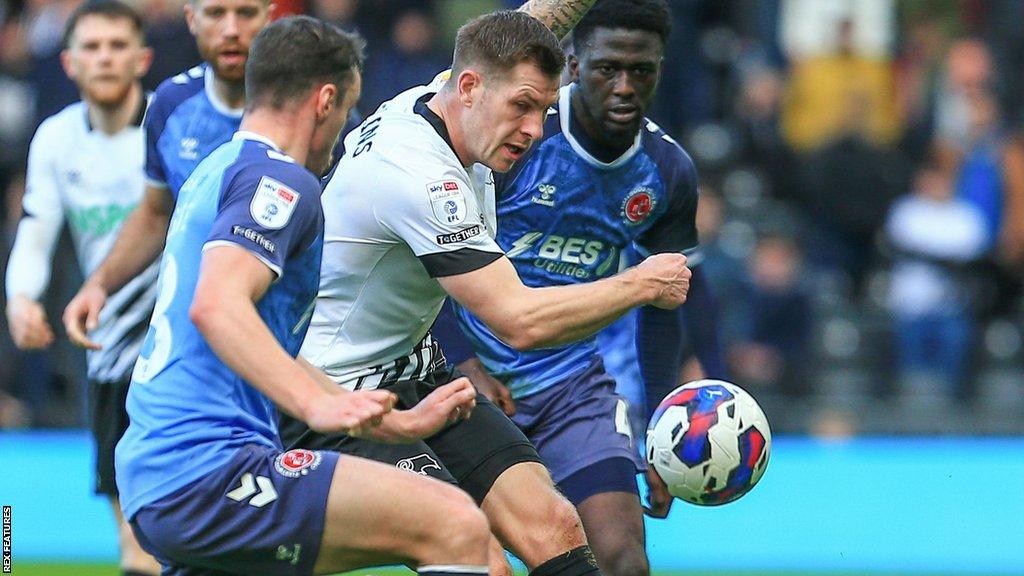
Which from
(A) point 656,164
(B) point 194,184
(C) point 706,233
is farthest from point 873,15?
(B) point 194,184

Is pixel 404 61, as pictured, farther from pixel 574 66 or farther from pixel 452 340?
pixel 452 340

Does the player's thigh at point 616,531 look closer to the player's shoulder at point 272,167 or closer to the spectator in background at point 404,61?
the player's shoulder at point 272,167

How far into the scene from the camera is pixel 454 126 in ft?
18.0

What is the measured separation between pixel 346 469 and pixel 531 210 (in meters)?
2.06

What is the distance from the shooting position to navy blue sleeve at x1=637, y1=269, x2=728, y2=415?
682 centimetres

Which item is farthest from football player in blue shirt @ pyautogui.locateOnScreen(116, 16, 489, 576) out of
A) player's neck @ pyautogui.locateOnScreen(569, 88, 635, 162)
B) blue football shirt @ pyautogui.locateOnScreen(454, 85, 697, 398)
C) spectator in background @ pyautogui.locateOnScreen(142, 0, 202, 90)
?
spectator in background @ pyautogui.locateOnScreen(142, 0, 202, 90)

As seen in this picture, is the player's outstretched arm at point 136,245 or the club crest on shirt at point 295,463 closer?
the club crest on shirt at point 295,463

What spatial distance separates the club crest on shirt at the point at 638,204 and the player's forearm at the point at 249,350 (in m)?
2.41

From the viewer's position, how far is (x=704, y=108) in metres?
14.1

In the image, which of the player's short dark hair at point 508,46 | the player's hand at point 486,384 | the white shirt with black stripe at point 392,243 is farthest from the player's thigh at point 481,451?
the player's short dark hair at point 508,46

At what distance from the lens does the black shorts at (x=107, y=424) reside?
7.84 metres

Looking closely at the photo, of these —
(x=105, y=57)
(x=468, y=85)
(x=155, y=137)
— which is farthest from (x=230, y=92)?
(x=468, y=85)

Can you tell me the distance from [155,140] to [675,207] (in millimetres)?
2331

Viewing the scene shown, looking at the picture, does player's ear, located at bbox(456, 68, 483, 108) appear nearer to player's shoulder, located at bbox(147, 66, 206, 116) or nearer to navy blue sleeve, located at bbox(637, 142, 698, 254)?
navy blue sleeve, located at bbox(637, 142, 698, 254)
